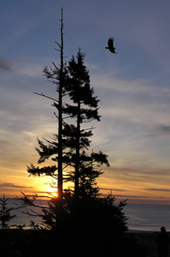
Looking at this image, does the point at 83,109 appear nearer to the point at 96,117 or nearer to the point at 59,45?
the point at 96,117

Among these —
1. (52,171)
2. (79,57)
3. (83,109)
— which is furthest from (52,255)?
(79,57)

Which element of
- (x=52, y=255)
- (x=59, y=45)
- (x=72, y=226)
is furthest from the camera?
(x=59, y=45)

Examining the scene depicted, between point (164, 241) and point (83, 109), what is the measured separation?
48.5 feet

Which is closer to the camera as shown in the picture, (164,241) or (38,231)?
(38,231)

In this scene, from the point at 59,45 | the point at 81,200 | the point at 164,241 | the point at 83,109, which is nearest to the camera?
the point at 81,200

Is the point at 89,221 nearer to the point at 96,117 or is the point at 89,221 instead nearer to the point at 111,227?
the point at 111,227

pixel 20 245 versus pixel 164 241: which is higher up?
pixel 20 245

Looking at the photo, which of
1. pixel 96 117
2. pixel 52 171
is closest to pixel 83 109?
pixel 96 117

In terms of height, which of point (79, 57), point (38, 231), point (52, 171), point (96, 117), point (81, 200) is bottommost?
point (38, 231)

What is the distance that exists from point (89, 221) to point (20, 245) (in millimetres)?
1923

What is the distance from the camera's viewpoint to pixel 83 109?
2436 centimetres

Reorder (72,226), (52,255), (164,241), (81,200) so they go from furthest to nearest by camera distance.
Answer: (164,241)
(81,200)
(72,226)
(52,255)

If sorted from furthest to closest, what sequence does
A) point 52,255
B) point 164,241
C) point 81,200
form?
point 164,241 → point 81,200 → point 52,255

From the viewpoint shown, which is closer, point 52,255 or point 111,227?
point 52,255
